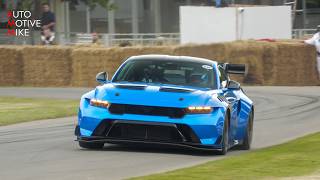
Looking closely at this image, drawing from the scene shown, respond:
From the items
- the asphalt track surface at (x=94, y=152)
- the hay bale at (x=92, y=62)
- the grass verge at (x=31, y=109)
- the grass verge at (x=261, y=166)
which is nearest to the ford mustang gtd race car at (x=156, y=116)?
the asphalt track surface at (x=94, y=152)

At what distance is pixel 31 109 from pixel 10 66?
9.69 meters

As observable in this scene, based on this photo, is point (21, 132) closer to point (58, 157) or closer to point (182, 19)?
point (58, 157)

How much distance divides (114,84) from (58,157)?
51.9 inches

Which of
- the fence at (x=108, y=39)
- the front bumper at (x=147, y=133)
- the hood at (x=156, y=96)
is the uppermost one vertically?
the hood at (x=156, y=96)

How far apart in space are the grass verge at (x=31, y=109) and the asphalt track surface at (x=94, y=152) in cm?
44

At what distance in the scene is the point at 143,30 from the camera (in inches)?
1613

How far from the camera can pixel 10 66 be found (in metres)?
28.4

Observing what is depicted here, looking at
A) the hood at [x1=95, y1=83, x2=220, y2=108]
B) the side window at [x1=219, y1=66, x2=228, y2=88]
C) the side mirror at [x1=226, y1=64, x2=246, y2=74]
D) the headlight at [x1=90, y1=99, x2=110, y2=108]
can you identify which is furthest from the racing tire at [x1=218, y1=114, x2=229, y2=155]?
the side mirror at [x1=226, y1=64, x2=246, y2=74]

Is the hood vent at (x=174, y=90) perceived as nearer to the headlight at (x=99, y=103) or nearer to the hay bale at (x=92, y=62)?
the headlight at (x=99, y=103)

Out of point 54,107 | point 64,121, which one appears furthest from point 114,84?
point 54,107

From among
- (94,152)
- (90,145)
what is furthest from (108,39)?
(94,152)

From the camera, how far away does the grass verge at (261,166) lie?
28.4ft

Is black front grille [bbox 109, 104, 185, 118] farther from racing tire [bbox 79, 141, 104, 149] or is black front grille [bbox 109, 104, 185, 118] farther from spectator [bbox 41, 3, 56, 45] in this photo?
spectator [bbox 41, 3, 56, 45]

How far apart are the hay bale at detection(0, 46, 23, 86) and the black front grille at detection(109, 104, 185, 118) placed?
1813 centimetres
